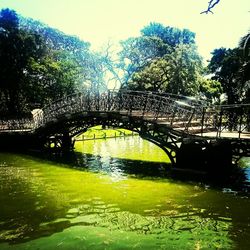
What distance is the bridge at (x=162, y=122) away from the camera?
21141mm

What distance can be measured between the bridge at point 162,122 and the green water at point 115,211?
2.60 m

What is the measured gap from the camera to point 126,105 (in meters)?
26.9

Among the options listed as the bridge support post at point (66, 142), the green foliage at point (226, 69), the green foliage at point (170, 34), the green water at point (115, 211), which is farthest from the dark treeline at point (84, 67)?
the green water at point (115, 211)

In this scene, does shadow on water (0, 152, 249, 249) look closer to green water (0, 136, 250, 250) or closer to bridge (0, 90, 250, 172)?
green water (0, 136, 250, 250)

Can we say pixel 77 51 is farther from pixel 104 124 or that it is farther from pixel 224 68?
pixel 104 124

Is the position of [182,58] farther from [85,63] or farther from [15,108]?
[15,108]

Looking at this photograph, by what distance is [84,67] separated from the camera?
68.8 meters

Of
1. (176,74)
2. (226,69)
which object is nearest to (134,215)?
(176,74)

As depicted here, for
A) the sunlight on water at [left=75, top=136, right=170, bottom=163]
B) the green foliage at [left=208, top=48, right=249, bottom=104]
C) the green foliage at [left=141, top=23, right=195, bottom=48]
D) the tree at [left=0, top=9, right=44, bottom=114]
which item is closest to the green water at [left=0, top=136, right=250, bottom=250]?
the sunlight on water at [left=75, top=136, right=170, bottom=163]

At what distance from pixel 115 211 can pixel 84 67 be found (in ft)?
184

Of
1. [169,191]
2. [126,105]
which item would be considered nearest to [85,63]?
[126,105]

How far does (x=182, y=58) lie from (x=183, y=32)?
29.9 meters

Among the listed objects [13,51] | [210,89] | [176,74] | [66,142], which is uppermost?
[13,51]

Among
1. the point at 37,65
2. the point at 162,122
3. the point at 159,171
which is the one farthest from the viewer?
the point at 37,65
